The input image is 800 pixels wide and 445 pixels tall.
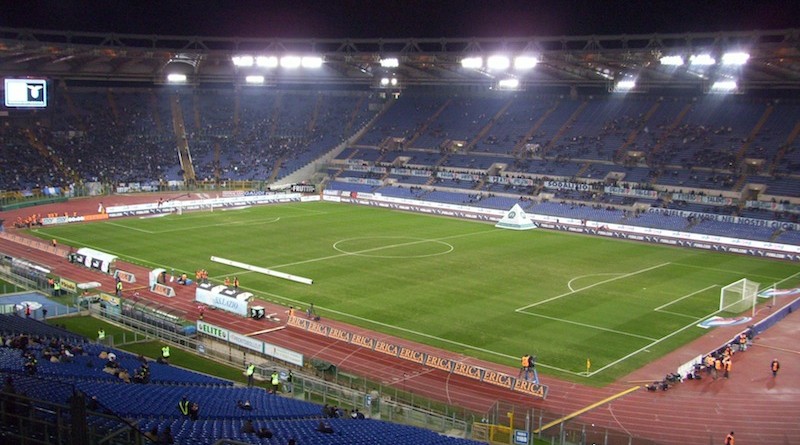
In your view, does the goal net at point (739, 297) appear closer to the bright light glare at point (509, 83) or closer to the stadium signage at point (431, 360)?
the stadium signage at point (431, 360)

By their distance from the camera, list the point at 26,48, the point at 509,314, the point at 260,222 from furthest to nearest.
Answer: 1. the point at 26,48
2. the point at 260,222
3. the point at 509,314

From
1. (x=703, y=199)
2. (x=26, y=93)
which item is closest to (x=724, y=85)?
A: (x=703, y=199)

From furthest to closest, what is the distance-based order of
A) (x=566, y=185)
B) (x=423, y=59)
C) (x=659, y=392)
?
(x=423, y=59) → (x=566, y=185) → (x=659, y=392)

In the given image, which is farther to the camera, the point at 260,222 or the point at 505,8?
the point at 505,8

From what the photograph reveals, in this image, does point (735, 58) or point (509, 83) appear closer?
point (735, 58)

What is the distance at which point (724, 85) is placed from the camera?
70312 mm

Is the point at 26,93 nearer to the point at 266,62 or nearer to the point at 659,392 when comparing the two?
the point at 266,62

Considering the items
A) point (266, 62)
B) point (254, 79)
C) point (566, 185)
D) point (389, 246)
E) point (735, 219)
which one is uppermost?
point (266, 62)

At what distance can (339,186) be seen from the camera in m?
80.6

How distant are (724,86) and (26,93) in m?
60.4

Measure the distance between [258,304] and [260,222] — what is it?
25.9 m

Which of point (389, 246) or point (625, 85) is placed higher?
point (625, 85)

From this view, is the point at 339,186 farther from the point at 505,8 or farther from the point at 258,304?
the point at 258,304

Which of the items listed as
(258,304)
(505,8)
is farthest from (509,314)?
(505,8)
